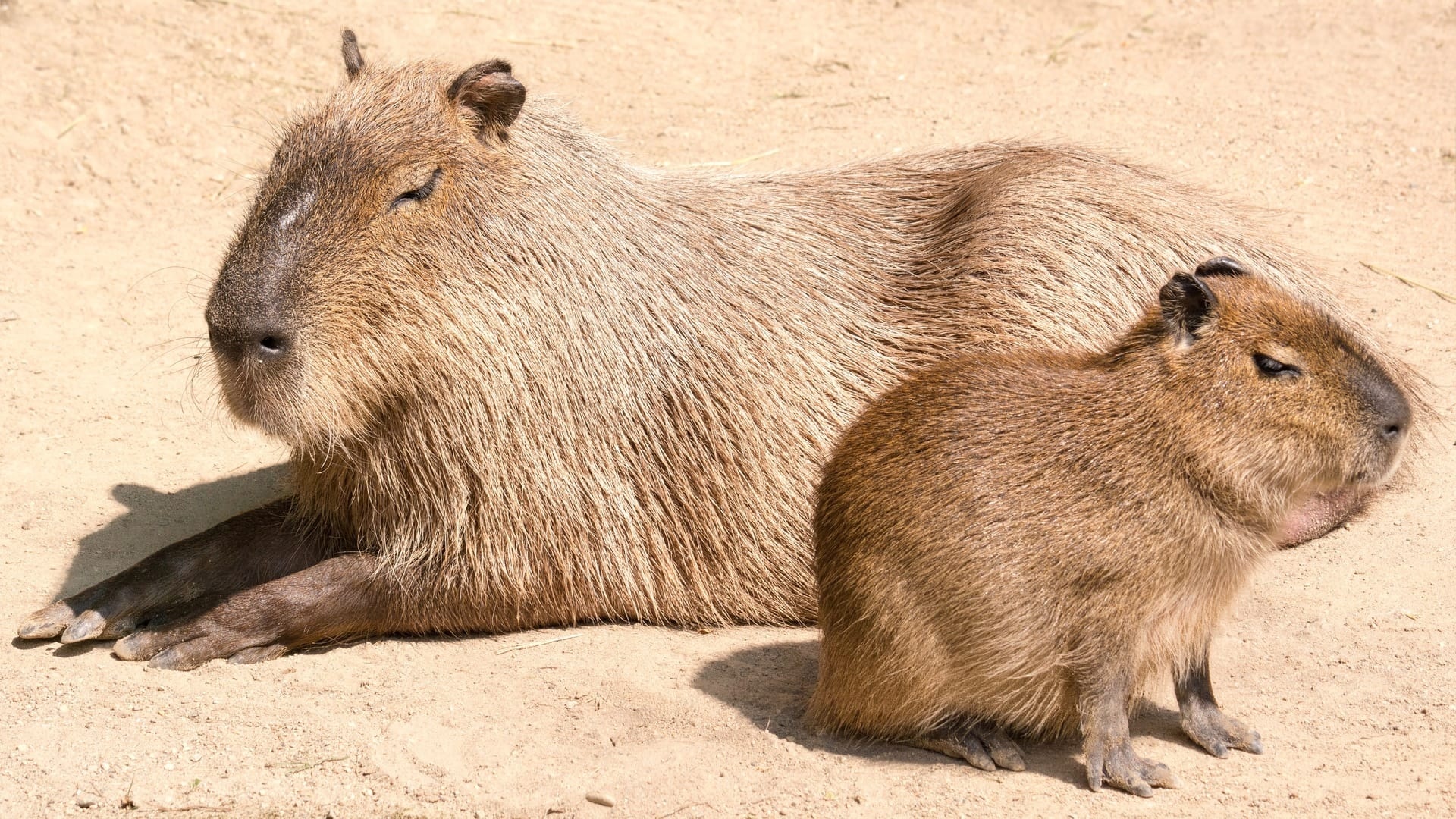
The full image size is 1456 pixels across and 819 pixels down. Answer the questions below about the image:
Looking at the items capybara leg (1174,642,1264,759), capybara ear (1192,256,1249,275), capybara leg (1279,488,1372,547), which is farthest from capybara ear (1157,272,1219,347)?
capybara leg (1279,488,1372,547)

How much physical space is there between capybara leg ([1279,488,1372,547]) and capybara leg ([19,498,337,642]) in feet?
9.54

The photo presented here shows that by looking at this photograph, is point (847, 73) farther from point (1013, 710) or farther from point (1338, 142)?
point (1013, 710)

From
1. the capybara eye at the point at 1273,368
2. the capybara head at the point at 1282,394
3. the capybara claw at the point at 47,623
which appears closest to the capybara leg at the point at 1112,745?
the capybara head at the point at 1282,394

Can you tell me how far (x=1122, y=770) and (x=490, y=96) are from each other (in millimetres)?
2351

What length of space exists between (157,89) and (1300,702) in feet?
21.5

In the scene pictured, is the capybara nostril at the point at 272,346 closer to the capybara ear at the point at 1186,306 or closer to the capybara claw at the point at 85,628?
the capybara claw at the point at 85,628

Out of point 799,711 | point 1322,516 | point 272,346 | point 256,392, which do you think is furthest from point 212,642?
point 1322,516

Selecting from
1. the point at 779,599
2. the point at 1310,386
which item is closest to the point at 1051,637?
the point at 1310,386

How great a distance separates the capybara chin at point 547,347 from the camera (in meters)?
3.79

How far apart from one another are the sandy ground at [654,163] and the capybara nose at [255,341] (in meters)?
0.89

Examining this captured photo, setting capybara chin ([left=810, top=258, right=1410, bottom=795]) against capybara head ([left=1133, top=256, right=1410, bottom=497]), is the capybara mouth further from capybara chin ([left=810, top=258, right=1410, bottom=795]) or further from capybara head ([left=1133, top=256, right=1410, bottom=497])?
capybara head ([left=1133, top=256, right=1410, bottom=497])

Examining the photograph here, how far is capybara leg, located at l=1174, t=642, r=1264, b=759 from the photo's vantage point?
335cm

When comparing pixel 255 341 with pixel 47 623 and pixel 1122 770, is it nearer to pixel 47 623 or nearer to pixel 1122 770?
pixel 47 623

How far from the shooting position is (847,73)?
8.35 metres
